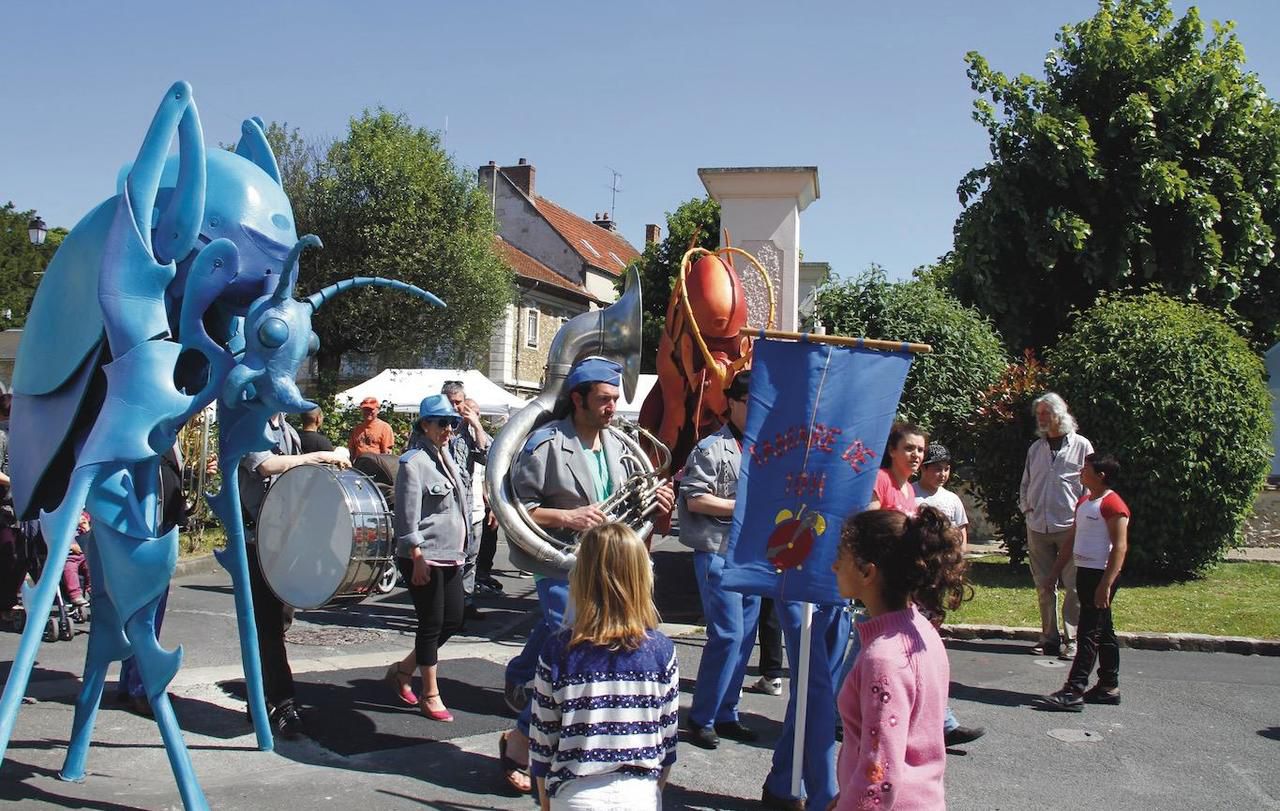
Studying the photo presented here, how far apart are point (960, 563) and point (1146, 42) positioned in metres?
21.1

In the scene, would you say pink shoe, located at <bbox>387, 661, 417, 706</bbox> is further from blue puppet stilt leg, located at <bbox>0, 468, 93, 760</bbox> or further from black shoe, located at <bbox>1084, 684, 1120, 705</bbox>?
black shoe, located at <bbox>1084, 684, 1120, 705</bbox>

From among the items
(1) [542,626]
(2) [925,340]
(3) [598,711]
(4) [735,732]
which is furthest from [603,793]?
(2) [925,340]

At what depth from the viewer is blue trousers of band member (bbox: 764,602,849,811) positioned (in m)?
4.84

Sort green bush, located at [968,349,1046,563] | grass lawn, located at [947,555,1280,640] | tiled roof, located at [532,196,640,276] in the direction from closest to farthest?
grass lawn, located at [947,555,1280,640] → green bush, located at [968,349,1046,563] → tiled roof, located at [532,196,640,276]

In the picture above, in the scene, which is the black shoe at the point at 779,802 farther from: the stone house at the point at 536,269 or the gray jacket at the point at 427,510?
the stone house at the point at 536,269

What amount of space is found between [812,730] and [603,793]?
1.99m

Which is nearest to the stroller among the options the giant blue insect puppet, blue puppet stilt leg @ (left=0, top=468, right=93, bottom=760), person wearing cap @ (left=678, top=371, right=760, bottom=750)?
the giant blue insect puppet

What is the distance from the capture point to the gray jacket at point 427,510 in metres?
6.09

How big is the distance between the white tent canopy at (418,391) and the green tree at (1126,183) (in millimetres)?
9102

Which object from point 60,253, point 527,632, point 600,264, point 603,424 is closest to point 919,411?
point 527,632

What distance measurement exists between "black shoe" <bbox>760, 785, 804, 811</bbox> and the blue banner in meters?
0.93

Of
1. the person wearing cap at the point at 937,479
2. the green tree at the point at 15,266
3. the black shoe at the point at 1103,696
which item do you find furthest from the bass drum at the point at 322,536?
the green tree at the point at 15,266

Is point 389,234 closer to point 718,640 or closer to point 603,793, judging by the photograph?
point 718,640

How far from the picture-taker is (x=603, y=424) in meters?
5.51
